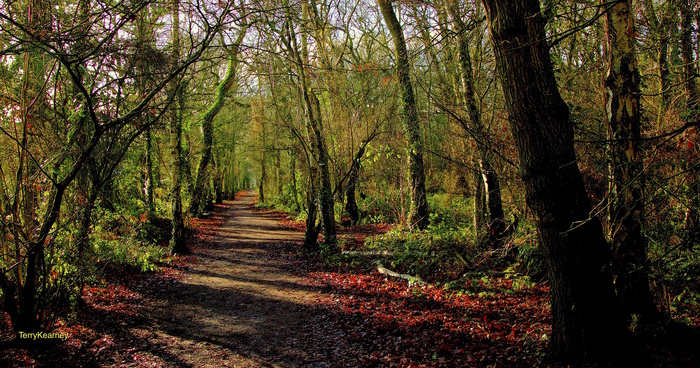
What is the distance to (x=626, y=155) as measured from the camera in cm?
433

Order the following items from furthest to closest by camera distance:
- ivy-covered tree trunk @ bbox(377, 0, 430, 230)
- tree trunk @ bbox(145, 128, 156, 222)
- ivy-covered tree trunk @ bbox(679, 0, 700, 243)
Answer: tree trunk @ bbox(145, 128, 156, 222)
ivy-covered tree trunk @ bbox(377, 0, 430, 230)
ivy-covered tree trunk @ bbox(679, 0, 700, 243)

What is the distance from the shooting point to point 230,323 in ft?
21.4

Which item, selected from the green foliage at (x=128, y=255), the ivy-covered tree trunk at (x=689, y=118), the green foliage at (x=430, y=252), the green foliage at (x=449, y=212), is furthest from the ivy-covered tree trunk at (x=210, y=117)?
the ivy-covered tree trunk at (x=689, y=118)

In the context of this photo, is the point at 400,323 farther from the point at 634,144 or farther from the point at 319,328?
the point at 634,144

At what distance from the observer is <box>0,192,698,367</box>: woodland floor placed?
16.0 ft

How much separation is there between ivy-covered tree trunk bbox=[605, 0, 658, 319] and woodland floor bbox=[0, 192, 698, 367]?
58cm

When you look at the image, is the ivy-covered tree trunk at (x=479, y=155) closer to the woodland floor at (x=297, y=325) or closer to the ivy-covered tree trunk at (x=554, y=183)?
the woodland floor at (x=297, y=325)

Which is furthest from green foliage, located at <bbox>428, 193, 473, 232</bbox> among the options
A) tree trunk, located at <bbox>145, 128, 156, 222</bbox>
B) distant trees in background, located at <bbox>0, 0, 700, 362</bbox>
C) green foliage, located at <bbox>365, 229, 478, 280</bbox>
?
tree trunk, located at <bbox>145, 128, 156, 222</bbox>

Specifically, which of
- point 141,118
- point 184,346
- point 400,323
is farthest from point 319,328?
point 141,118

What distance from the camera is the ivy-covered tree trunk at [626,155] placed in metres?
4.27

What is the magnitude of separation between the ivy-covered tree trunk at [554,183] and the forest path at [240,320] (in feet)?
9.74

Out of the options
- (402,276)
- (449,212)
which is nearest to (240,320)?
(402,276)

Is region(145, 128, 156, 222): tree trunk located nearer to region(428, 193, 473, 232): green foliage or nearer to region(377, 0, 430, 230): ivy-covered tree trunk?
region(377, 0, 430, 230): ivy-covered tree trunk

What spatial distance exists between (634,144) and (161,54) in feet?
20.9
